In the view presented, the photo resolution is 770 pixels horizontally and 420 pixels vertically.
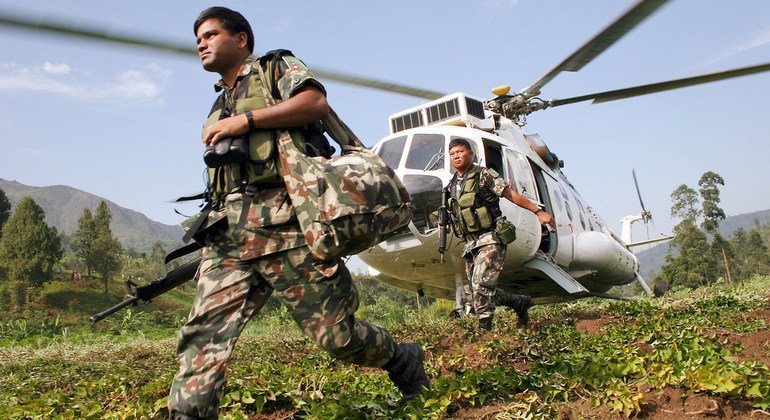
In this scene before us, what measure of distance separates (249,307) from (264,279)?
0.47ft

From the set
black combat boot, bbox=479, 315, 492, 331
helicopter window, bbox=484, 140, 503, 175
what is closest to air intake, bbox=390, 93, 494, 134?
helicopter window, bbox=484, 140, 503, 175

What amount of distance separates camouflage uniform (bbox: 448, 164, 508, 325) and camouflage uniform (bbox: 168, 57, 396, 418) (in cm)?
340

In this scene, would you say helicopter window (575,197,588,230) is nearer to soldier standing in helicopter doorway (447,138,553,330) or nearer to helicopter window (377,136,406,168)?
helicopter window (377,136,406,168)

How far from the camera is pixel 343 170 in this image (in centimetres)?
266

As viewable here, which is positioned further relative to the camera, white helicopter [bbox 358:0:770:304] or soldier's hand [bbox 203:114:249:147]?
white helicopter [bbox 358:0:770:304]

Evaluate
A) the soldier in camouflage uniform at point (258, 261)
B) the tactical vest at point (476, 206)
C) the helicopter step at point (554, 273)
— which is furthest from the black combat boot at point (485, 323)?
the soldier in camouflage uniform at point (258, 261)

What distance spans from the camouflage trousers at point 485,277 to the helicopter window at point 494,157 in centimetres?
237

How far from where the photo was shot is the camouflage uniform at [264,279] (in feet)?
8.58

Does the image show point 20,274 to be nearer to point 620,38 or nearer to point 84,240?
point 84,240

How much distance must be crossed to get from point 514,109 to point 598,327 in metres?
4.73

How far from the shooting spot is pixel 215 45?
9.46 ft

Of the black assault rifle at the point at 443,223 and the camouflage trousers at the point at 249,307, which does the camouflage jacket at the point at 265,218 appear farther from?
the black assault rifle at the point at 443,223

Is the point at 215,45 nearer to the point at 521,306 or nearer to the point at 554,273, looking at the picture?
the point at 521,306

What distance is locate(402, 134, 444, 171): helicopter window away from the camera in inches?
307
